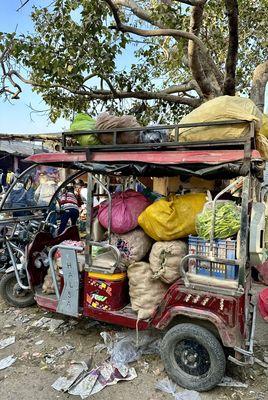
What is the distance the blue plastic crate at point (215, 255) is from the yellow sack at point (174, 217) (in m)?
0.19

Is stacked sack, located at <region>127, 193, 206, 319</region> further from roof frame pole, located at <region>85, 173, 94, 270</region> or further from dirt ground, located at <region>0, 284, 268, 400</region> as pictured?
dirt ground, located at <region>0, 284, 268, 400</region>

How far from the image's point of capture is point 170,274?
321 centimetres

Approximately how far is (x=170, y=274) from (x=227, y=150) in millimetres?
1297

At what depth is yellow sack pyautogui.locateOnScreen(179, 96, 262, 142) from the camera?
2.87m

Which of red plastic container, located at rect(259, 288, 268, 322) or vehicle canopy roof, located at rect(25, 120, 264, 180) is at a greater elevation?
vehicle canopy roof, located at rect(25, 120, 264, 180)

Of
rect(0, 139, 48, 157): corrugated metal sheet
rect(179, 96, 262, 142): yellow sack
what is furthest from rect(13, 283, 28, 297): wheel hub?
rect(0, 139, 48, 157): corrugated metal sheet

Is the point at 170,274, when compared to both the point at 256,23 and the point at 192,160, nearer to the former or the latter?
the point at 192,160

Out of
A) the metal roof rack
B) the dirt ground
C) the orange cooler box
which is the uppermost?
the metal roof rack

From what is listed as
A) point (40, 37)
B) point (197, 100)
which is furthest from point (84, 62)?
point (197, 100)

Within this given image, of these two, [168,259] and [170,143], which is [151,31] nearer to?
[170,143]

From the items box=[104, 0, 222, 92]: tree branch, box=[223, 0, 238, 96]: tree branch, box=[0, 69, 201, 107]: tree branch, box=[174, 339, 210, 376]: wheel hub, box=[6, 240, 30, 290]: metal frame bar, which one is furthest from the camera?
box=[0, 69, 201, 107]: tree branch

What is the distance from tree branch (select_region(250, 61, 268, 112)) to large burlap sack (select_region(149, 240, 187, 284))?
4.42 meters

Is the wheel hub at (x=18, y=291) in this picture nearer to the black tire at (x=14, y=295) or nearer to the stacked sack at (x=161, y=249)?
the black tire at (x=14, y=295)

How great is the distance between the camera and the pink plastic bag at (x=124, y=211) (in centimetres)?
349
